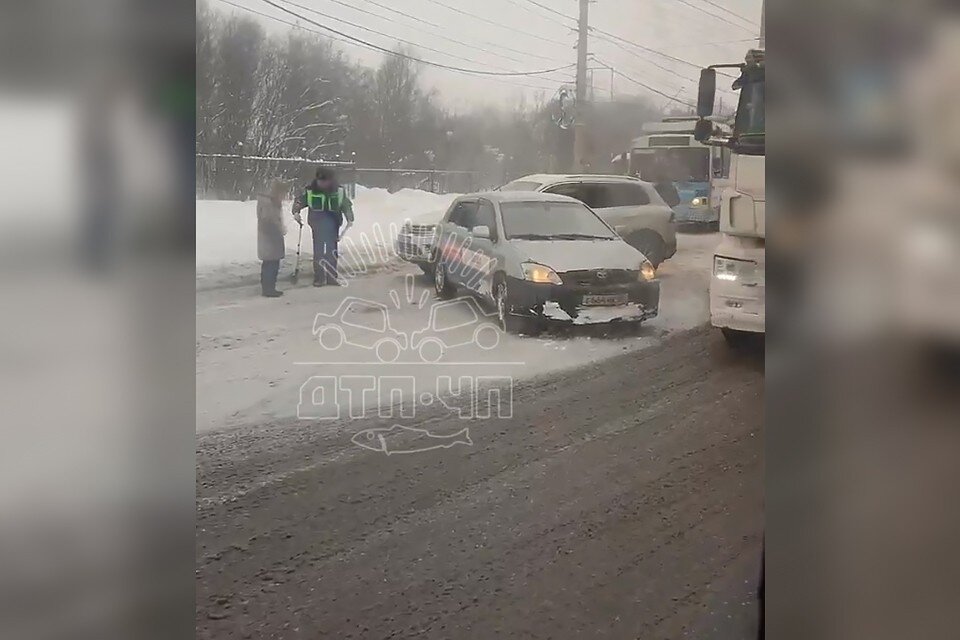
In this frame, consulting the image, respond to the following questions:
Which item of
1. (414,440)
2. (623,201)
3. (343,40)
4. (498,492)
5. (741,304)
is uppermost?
(343,40)

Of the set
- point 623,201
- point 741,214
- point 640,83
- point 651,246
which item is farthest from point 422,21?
point 741,214

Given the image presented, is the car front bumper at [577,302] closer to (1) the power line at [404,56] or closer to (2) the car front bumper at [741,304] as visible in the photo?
(2) the car front bumper at [741,304]

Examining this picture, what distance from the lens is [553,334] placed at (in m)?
1.86

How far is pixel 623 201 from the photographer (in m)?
1.85

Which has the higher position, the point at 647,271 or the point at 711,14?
the point at 711,14

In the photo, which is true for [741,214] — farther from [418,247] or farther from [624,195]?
[418,247]

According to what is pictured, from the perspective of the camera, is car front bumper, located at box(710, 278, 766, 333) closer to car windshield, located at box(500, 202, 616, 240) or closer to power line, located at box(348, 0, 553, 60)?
car windshield, located at box(500, 202, 616, 240)

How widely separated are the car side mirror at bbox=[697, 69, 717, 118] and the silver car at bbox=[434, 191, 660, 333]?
33 cm

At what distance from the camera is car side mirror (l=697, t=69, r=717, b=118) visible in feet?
5.97

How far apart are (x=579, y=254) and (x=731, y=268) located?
1.12 feet

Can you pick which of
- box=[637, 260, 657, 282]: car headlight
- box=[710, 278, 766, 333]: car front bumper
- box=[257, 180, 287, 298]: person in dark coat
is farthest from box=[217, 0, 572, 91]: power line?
box=[710, 278, 766, 333]: car front bumper

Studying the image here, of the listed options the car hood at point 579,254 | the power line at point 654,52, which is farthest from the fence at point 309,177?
the power line at point 654,52

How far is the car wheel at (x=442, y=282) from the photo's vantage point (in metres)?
1.87

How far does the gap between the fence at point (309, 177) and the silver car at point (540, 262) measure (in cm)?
4
